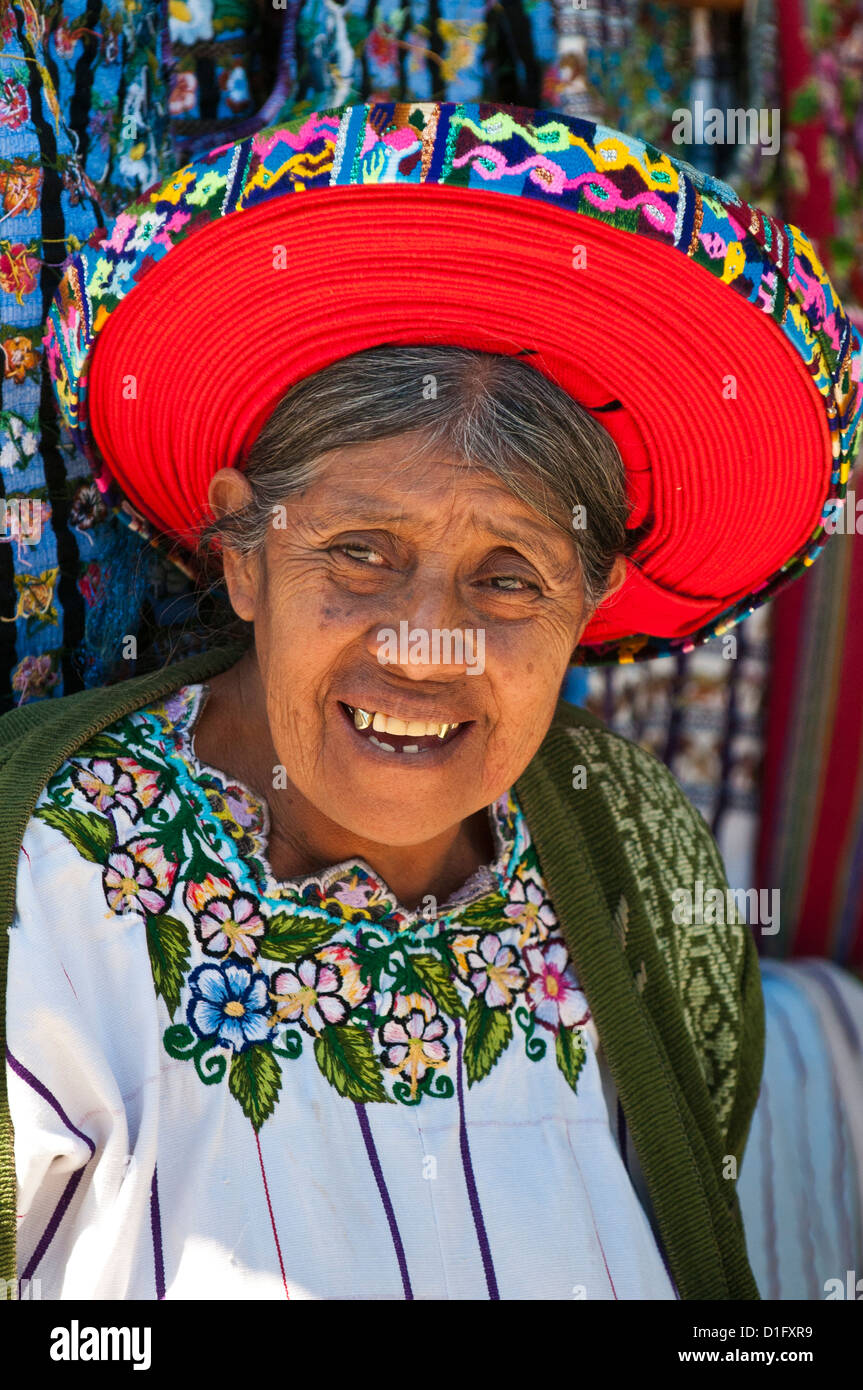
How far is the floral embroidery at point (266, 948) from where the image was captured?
1.67 metres

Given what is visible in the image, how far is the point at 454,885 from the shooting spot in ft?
6.44

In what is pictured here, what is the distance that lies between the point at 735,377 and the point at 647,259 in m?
0.24

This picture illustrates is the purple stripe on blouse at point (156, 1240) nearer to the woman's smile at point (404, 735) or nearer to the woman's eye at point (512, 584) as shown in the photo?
the woman's smile at point (404, 735)

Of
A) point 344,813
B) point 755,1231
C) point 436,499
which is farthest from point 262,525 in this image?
point 755,1231

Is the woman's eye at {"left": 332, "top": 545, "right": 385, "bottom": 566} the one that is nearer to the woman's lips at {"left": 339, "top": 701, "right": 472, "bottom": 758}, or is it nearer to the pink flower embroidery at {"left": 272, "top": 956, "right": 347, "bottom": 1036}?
the woman's lips at {"left": 339, "top": 701, "right": 472, "bottom": 758}

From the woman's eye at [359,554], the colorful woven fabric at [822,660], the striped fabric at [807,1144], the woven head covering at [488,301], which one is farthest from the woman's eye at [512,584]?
the striped fabric at [807,1144]

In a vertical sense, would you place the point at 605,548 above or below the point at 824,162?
below

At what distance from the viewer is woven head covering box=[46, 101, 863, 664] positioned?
1.49m

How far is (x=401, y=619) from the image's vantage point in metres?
1.64

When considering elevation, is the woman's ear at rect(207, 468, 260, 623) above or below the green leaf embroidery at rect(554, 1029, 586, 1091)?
above

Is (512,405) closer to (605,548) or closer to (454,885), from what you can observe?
(605,548)

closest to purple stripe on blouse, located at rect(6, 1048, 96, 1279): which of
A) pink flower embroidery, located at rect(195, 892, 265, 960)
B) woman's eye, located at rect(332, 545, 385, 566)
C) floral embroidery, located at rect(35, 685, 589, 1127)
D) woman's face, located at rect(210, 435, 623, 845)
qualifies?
floral embroidery, located at rect(35, 685, 589, 1127)

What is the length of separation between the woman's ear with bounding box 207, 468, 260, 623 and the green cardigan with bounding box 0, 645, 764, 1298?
16 cm

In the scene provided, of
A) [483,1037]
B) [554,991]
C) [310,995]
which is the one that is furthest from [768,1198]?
[310,995]
